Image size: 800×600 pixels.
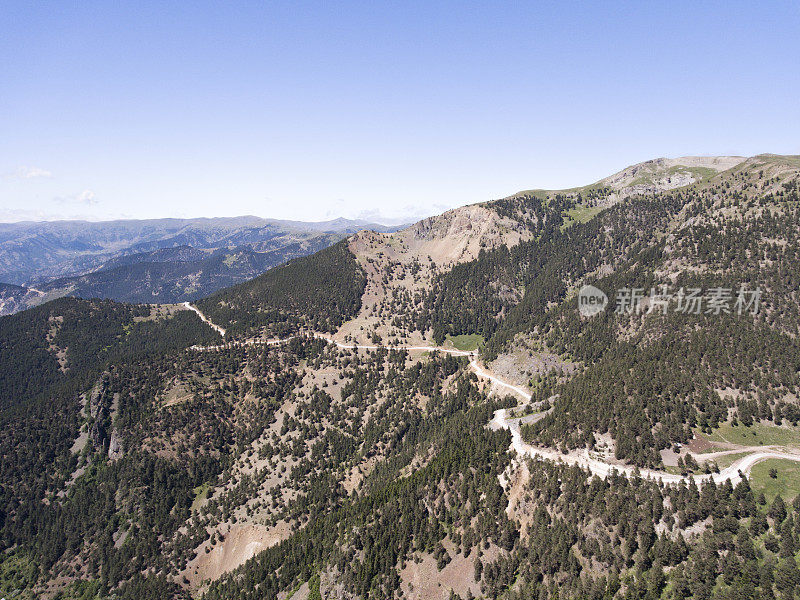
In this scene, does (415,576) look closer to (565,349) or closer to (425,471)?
(425,471)

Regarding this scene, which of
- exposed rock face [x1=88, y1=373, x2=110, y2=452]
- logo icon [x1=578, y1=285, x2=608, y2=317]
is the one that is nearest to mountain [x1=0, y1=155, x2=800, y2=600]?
exposed rock face [x1=88, y1=373, x2=110, y2=452]

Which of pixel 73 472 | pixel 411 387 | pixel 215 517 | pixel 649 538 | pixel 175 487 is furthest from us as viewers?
pixel 411 387

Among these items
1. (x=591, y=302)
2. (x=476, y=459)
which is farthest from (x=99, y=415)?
(x=591, y=302)

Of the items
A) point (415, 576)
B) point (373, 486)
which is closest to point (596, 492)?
point (415, 576)

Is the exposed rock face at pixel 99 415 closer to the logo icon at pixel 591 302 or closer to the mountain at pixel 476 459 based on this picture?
the mountain at pixel 476 459

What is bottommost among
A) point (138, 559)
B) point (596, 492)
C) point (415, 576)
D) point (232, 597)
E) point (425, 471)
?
point (138, 559)

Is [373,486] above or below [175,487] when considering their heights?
above

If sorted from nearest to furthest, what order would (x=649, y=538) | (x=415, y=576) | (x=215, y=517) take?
Answer: (x=649, y=538) → (x=415, y=576) → (x=215, y=517)
